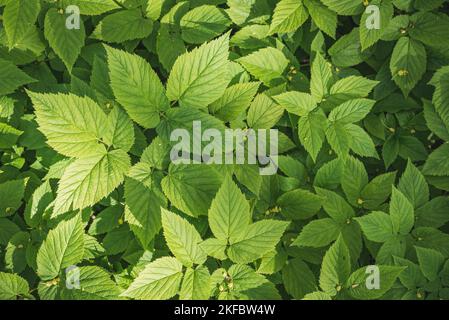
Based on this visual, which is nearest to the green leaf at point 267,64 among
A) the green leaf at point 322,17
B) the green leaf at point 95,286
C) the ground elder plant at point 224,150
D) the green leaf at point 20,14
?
the ground elder plant at point 224,150

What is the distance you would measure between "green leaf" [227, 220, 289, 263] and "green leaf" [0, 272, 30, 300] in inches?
35.9

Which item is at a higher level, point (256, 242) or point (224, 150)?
point (224, 150)

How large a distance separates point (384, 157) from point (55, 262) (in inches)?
66.4

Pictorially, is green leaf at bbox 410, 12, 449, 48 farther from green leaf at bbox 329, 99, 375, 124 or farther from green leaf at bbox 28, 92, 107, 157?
green leaf at bbox 28, 92, 107, 157

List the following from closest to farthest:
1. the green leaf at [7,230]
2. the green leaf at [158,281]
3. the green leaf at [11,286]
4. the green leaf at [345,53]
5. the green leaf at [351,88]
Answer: the green leaf at [158,281] → the green leaf at [11,286] → the green leaf at [7,230] → the green leaf at [351,88] → the green leaf at [345,53]

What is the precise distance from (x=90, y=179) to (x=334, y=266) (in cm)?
112

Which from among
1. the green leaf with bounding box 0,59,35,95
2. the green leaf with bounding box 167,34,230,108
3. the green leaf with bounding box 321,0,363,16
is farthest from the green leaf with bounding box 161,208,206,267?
the green leaf with bounding box 321,0,363,16

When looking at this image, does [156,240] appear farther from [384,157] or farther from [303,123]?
[384,157]

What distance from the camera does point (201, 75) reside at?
2129 mm

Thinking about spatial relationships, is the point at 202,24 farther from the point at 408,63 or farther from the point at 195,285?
the point at 195,285

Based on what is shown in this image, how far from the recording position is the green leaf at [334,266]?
2.06 meters

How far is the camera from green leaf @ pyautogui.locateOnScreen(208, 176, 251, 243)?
Result: 6.49ft

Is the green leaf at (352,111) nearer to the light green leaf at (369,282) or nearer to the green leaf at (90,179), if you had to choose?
the light green leaf at (369,282)

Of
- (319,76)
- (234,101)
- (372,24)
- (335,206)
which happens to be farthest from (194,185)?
(372,24)
